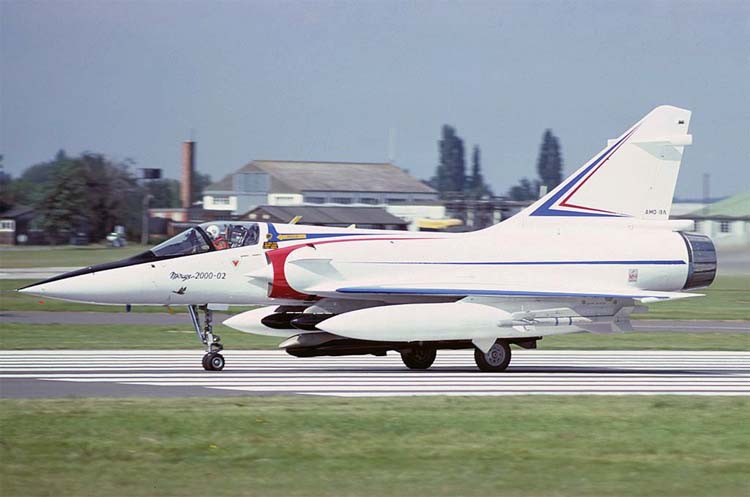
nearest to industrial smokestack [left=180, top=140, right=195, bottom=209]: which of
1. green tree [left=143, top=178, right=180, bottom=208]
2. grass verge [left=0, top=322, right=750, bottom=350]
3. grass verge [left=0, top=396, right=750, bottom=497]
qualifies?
green tree [left=143, top=178, right=180, bottom=208]

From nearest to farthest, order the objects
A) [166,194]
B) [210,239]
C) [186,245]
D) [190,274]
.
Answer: [190,274]
[186,245]
[210,239]
[166,194]

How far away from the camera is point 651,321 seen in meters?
29.4

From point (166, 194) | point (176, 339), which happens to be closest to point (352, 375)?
point (176, 339)

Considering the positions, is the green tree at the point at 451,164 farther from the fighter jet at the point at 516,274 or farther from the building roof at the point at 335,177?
the fighter jet at the point at 516,274

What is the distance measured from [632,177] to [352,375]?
6.43 meters

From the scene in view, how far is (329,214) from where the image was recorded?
214 feet

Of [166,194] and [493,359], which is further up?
[166,194]

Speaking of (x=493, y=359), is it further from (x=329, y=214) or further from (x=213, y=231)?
(x=329, y=214)

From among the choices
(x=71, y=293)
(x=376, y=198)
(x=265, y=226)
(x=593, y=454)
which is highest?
(x=376, y=198)

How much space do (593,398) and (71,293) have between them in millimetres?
7669

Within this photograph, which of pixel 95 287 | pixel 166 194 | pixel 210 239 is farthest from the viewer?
pixel 166 194

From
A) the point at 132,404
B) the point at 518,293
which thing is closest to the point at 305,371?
the point at 518,293

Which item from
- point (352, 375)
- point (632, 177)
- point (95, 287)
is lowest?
point (352, 375)

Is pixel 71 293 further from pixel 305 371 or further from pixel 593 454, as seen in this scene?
pixel 593 454
